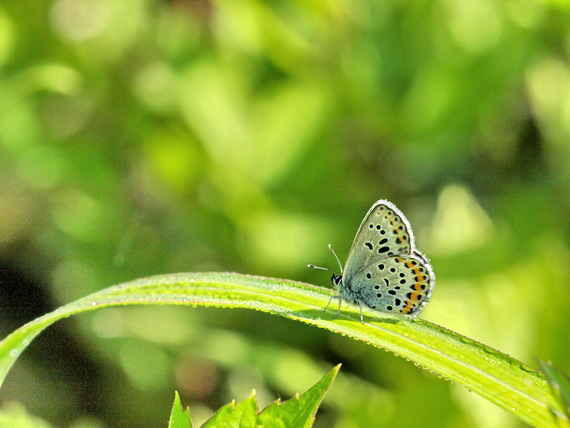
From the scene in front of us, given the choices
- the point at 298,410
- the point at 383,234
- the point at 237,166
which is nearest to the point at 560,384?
the point at 298,410

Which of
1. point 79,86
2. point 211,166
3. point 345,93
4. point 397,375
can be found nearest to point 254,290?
point 397,375

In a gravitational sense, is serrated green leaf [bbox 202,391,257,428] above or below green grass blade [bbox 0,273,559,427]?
below

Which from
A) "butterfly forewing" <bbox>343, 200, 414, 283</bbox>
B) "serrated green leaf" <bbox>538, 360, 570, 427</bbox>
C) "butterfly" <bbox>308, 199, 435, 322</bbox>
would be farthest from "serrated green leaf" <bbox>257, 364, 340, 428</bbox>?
"butterfly forewing" <bbox>343, 200, 414, 283</bbox>

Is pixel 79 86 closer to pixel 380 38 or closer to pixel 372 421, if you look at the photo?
pixel 380 38

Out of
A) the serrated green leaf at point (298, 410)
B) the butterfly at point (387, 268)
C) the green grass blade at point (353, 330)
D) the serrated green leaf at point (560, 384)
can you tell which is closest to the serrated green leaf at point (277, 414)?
the serrated green leaf at point (298, 410)

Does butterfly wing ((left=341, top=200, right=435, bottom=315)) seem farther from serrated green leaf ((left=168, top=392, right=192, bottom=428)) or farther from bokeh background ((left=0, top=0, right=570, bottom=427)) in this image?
bokeh background ((left=0, top=0, right=570, bottom=427))
